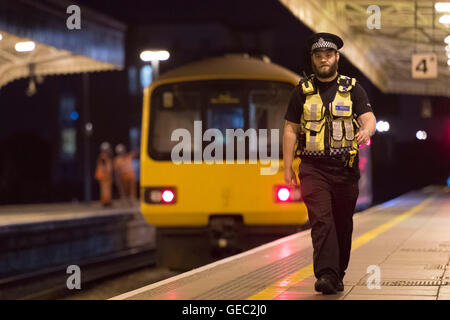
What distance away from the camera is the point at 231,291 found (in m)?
6.54

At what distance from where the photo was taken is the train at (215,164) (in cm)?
1168

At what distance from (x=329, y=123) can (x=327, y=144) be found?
15 centimetres

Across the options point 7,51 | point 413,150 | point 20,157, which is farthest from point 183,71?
point 20,157

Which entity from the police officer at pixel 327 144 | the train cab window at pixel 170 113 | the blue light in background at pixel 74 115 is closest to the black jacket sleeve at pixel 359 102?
the police officer at pixel 327 144

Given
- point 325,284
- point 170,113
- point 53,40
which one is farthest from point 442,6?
point 325,284

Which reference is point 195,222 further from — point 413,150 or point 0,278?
point 413,150

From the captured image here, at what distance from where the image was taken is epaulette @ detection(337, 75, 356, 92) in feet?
19.3

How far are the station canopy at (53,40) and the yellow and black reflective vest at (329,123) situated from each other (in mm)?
12268

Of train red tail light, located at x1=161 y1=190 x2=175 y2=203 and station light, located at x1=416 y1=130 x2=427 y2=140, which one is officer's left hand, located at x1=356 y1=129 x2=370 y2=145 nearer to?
train red tail light, located at x1=161 y1=190 x2=175 y2=203

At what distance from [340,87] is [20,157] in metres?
53.1

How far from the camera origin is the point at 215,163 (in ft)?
38.8

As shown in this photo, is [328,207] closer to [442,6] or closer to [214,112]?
[214,112]

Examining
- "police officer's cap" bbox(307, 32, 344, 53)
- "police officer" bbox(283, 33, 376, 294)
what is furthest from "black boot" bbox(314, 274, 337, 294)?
"police officer's cap" bbox(307, 32, 344, 53)

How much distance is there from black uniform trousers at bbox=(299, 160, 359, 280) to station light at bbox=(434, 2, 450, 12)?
13.9 m
